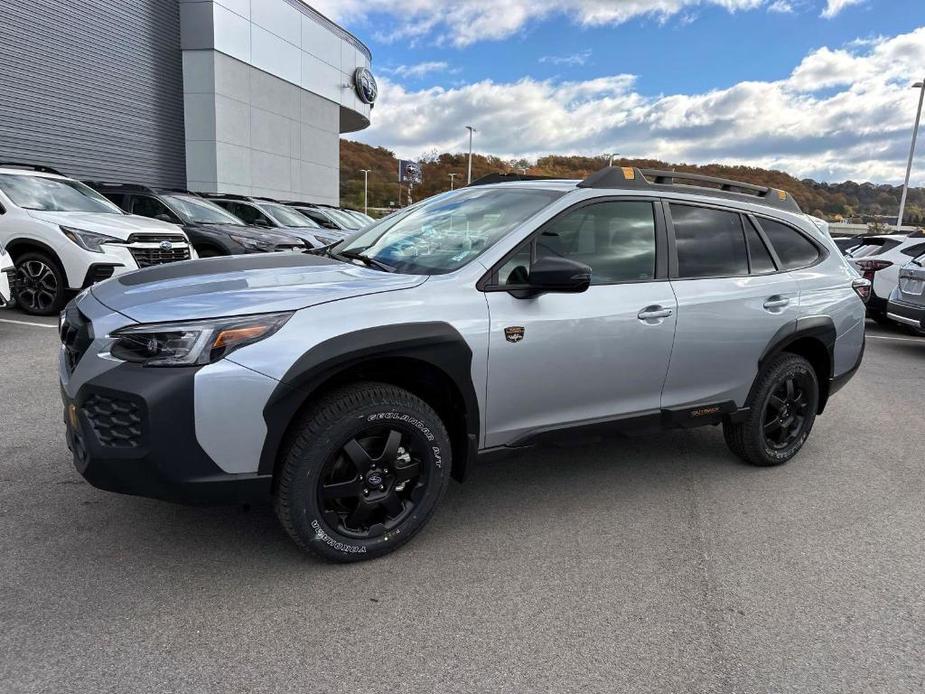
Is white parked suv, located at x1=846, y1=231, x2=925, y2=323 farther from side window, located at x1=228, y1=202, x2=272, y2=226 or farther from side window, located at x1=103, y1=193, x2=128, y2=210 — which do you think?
side window, located at x1=103, y1=193, x2=128, y2=210

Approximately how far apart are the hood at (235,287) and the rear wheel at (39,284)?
17.6 ft

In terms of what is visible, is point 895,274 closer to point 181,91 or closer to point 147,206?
point 147,206

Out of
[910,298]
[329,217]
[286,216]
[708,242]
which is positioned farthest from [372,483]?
[329,217]

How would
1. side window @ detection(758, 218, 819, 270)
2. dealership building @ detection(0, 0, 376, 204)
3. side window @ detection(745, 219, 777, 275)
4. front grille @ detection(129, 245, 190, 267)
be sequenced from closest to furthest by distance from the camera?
side window @ detection(745, 219, 777, 275) < side window @ detection(758, 218, 819, 270) < front grille @ detection(129, 245, 190, 267) < dealership building @ detection(0, 0, 376, 204)

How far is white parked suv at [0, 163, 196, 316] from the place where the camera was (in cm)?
765

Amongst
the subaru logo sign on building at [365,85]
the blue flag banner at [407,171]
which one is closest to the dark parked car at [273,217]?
the subaru logo sign on building at [365,85]

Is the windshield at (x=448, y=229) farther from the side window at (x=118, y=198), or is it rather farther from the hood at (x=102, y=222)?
the side window at (x=118, y=198)

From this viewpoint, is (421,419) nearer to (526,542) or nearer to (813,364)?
(526,542)

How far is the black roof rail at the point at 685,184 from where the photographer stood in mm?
3572

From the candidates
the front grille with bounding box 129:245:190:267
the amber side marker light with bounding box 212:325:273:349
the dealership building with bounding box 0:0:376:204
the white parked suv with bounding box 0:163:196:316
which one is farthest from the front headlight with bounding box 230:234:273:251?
the dealership building with bounding box 0:0:376:204

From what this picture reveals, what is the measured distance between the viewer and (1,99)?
48.2 ft

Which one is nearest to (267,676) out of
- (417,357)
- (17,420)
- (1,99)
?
(417,357)

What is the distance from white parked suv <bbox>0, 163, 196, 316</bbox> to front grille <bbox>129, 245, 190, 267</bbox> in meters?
0.01

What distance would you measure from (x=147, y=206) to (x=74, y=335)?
8620 mm
